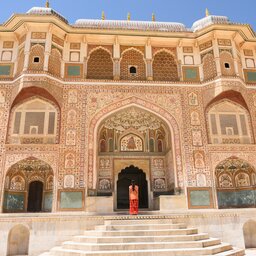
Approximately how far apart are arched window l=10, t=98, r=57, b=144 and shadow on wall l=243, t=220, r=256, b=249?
7.04m

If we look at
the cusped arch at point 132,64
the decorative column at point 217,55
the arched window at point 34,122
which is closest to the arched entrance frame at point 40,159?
the arched window at point 34,122

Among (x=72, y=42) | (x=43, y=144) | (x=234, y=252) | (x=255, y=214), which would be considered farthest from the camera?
(x=72, y=42)

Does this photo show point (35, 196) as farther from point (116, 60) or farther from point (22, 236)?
point (116, 60)

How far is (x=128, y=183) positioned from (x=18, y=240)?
5.64 m

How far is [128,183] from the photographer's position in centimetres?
1320

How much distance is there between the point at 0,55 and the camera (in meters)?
11.9

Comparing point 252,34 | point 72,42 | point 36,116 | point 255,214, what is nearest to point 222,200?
point 255,214

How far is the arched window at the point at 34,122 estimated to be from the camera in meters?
10.7

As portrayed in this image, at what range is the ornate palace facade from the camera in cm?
1059

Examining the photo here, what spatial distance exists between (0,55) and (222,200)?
10.4 metres

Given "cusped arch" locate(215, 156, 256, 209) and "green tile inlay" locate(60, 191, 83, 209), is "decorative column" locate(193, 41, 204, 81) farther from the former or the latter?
"green tile inlay" locate(60, 191, 83, 209)

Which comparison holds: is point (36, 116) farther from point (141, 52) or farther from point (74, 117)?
point (141, 52)

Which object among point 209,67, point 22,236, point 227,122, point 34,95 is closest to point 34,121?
point 34,95

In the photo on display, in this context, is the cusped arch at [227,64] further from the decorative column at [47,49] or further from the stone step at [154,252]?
the stone step at [154,252]
